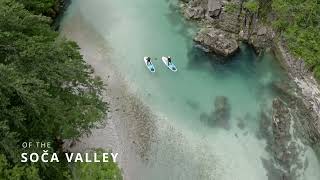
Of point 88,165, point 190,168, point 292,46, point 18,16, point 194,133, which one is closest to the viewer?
point 88,165

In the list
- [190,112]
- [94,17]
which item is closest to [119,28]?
[94,17]

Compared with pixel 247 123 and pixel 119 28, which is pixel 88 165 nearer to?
pixel 247 123

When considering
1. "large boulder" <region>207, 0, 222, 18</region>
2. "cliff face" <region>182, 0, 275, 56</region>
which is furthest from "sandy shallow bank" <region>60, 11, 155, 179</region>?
"large boulder" <region>207, 0, 222, 18</region>

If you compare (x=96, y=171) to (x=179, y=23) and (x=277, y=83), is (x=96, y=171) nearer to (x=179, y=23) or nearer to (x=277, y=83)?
(x=277, y=83)

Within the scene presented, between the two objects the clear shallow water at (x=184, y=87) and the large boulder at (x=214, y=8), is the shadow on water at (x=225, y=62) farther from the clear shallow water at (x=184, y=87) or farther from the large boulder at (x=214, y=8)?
the large boulder at (x=214, y=8)

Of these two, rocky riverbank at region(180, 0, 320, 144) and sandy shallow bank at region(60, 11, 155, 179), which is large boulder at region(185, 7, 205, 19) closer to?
rocky riverbank at region(180, 0, 320, 144)

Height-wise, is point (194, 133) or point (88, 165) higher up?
point (88, 165)
